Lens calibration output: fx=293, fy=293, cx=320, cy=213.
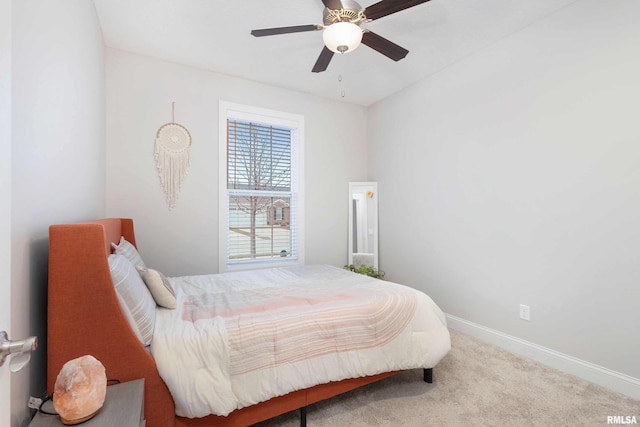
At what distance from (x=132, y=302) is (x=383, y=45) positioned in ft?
7.46

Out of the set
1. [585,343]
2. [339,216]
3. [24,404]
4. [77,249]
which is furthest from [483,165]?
[24,404]

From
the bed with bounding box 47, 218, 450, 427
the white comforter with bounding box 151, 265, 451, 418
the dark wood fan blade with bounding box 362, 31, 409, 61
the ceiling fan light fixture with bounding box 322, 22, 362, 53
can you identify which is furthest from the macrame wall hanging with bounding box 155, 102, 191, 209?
the dark wood fan blade with bounding box 362, 31, 409, 61

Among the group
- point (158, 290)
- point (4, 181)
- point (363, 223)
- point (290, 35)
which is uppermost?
point (290, 35)

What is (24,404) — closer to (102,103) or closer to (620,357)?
(102,103)

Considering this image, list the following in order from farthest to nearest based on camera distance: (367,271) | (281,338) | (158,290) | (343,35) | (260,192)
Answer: (367,271) < (260,192) < (343,35) < (158,290) < (281,338)

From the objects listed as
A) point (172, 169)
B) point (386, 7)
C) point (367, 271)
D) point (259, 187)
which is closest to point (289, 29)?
point (386, 7)

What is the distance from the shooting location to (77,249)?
117 cm

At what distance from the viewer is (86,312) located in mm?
1182

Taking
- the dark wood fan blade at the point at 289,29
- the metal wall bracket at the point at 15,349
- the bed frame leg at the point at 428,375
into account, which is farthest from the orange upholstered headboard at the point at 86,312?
the bed frame leg at the point at 428,375

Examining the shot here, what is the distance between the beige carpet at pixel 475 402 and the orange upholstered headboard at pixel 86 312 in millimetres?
922

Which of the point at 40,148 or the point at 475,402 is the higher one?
the point at 40,148

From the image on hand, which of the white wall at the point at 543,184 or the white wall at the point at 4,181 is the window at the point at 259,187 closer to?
the white wall at the point at 543,184

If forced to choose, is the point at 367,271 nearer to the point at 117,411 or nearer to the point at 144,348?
the point at 144,348

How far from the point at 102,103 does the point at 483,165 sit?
3617 millimetres
